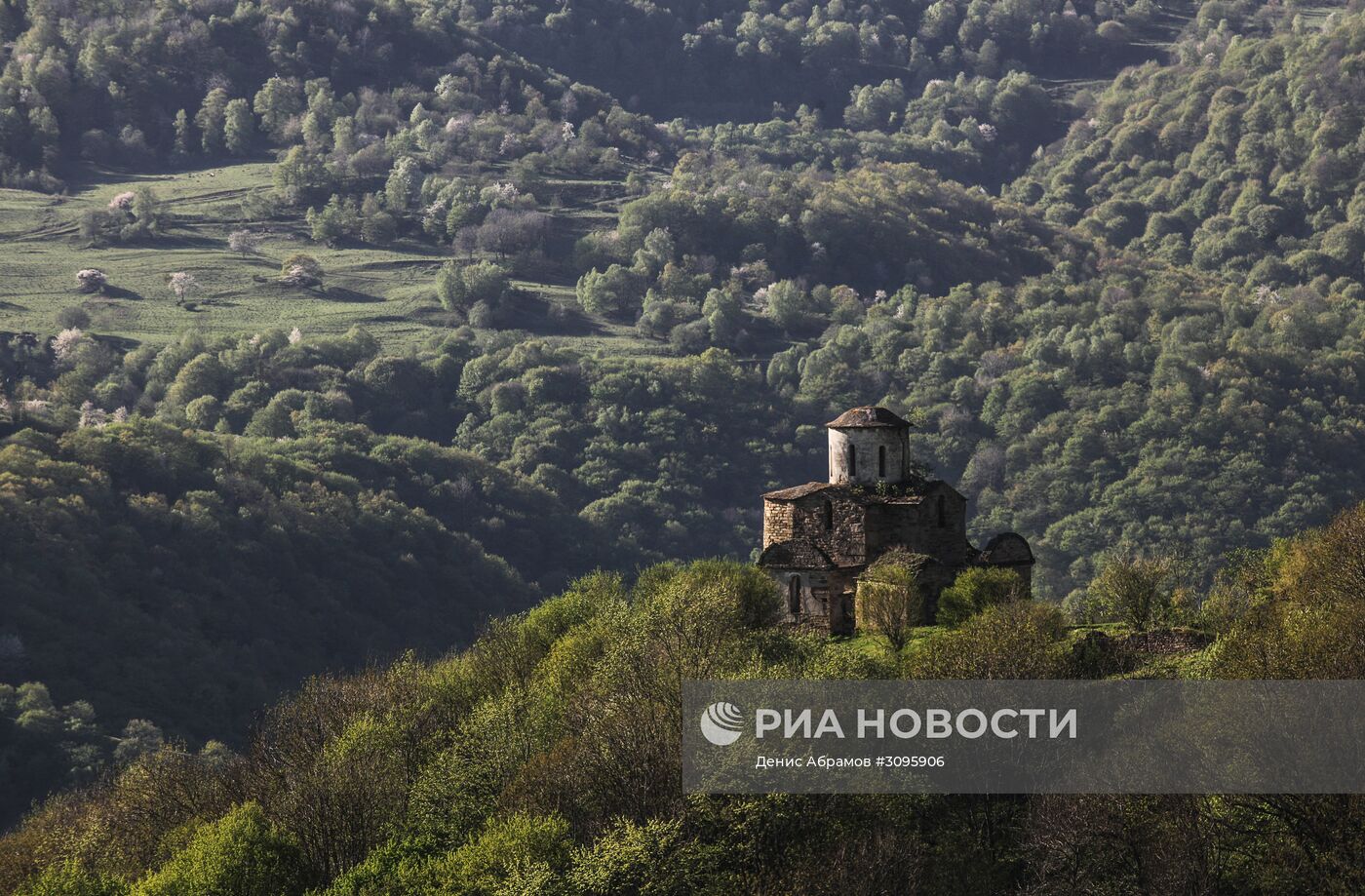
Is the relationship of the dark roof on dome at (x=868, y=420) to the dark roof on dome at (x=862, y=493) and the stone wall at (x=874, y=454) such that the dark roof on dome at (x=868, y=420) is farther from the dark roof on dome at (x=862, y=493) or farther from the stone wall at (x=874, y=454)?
the dark roof on dome at (x=862, y=493)

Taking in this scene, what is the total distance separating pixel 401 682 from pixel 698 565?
12.9m

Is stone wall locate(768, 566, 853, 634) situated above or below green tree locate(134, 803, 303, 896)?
above

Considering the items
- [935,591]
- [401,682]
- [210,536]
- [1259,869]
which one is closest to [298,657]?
[210,536]

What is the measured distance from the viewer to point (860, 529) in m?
78.0

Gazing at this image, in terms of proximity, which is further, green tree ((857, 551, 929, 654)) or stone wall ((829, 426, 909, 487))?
stone wall ((829, 426, 909, 487))

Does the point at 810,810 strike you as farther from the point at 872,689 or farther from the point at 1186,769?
the point at 1186,769

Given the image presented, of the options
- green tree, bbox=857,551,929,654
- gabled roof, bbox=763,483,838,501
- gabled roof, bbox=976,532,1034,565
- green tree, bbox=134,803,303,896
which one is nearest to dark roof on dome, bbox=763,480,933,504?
gabled roof, bbox=763,483,838,501

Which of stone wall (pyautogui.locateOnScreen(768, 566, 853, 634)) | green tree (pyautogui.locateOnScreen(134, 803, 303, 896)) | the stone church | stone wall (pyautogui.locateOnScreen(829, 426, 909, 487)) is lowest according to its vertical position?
green tree (pyautogui.locateOnScreen(134, 803, 303, 896))

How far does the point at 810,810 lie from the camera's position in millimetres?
56625

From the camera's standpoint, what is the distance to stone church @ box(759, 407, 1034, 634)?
254ft

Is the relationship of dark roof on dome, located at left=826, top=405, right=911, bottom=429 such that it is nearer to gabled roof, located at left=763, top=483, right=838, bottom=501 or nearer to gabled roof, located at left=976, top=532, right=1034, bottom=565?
gabled roof, located at left=763, top=483, right=838, bottom=501

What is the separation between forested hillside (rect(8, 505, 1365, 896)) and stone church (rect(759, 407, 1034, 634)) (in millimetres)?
1728

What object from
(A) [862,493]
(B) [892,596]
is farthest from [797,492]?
(B) [892,596]

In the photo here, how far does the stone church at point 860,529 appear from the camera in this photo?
254ft
